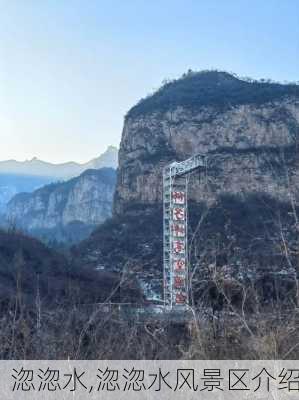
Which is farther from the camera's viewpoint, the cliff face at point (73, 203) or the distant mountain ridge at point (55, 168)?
the distant mountain ridge at point (55, 168)

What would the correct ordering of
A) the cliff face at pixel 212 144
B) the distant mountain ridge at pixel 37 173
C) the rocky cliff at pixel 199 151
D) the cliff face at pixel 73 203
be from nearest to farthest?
the rocky cliff at pixel 199 151 < the cliff face at pixel 212 144 < the cliff face at pixel 73 203 < the distant mountain ridge at pixel 37 173

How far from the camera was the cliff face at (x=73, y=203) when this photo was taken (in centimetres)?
9425

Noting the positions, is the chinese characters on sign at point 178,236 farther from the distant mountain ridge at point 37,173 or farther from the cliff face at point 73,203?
the distant mountain ridge at point 37,173

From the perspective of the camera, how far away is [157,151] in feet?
174

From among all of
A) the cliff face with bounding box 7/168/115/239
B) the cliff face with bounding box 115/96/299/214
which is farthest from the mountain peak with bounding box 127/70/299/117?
the cliff face with bounding box 7/168/115/239

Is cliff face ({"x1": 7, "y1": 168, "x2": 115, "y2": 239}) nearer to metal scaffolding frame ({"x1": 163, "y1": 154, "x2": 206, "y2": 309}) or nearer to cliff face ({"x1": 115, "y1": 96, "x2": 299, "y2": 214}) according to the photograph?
cliff face ({"x1": 115, "y1": 96, "x2": 299, "y2": 214})

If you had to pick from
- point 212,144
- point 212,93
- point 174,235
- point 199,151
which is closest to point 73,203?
point 212,93

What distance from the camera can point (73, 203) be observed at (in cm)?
9681

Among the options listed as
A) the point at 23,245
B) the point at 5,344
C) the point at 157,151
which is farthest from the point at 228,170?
the point at 5,344

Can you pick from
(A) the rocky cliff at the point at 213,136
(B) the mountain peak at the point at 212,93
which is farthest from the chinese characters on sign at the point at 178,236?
(B) the mountain peak at the point at 212,93

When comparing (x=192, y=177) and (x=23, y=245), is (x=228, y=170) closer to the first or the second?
(x=192, y=177)

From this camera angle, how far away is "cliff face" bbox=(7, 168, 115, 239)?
9425 centimetres

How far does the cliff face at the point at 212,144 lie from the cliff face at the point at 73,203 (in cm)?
3677

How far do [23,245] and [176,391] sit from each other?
36.6 metres
